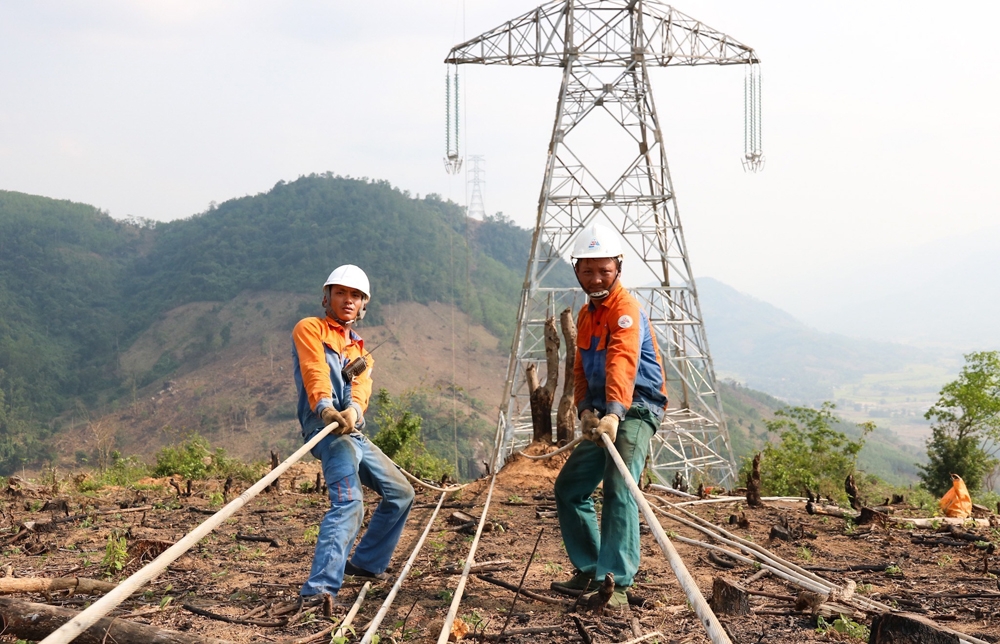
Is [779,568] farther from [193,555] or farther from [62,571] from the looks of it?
[62,571]

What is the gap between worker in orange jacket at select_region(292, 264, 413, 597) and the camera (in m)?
5.18

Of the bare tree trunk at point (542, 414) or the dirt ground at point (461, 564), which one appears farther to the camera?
the bare tree trunk at point (542, 414)

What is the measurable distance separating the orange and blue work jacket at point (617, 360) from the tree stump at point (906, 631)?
1742mm

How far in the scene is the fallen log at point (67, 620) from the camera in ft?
12.7

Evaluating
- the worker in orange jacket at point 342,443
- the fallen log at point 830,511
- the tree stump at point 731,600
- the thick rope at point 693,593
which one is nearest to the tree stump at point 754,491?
the fallen log at point 830,511

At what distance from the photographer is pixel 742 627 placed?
4.64 meters

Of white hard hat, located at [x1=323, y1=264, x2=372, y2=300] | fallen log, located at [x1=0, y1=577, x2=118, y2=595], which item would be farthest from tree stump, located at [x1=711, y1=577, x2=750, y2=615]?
fallen log, located at [x1=0, y1=577, x2=118, y2=595]

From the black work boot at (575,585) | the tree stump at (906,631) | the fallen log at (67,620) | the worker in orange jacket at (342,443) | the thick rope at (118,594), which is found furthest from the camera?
the black work boot at (575,585)

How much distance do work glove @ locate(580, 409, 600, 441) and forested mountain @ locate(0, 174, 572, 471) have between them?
5314 cm

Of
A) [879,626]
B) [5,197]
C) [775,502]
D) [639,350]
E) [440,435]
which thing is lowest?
[440,435]

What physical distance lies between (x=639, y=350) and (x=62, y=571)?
442cm

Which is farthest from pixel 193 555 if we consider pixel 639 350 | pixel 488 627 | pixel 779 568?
pixel 779 568

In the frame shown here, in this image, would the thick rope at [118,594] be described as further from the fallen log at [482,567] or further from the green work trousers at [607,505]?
the fallen log at [482,567]

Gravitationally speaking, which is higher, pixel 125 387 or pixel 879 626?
pixel 879 626
